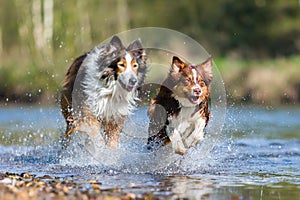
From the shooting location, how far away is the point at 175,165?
30.8ft

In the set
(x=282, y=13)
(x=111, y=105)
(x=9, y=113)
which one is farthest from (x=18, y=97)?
(x=282, y=13)

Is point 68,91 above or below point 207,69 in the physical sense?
below

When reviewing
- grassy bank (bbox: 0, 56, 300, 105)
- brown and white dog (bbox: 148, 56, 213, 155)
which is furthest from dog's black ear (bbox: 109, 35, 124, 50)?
grassy bank (bbox: 0, 56, 300, 105)

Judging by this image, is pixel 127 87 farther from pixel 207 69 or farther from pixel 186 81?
pixel 207 69

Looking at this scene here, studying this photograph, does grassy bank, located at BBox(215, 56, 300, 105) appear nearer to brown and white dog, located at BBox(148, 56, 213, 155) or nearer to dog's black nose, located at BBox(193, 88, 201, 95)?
brown and white dog, located at BBox(148, 56, 213, 155)

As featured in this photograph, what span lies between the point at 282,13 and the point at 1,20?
15.1 meters

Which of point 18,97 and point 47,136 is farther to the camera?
point 18,97

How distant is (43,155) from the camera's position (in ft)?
36.7

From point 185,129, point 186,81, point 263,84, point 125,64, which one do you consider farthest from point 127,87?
point 263,84

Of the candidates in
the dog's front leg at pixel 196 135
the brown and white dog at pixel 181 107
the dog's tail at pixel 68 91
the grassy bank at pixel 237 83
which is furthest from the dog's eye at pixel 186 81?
the grassy bank at pixel 237 83

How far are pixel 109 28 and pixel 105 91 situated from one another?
2468cm

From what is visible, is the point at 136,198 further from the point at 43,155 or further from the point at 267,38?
the point at 267,38

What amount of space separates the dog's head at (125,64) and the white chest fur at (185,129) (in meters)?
0.79

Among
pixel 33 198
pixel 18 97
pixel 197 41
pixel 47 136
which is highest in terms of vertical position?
pixel 197 41
